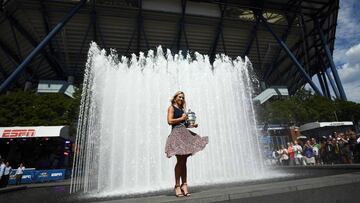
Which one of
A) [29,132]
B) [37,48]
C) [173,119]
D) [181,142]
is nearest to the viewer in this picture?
[181,142]

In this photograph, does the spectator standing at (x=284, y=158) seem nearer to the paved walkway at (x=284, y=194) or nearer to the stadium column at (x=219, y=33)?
the paved walkway at (x=284, y=194)

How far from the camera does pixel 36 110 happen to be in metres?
18.4

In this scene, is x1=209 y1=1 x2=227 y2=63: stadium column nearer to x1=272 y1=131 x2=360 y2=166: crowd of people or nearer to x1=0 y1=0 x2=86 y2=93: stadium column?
x1=0 y1=0 x2=86 y2=93: stadium column

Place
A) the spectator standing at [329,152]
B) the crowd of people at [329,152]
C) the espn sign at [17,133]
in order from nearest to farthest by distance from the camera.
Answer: the crowd of people at [329,152] < the spectator standing at [329,152] < the espn sign at [17,133]

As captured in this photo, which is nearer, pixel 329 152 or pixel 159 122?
pixel 159 122

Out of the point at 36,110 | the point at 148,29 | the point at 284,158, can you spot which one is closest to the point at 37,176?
the point at 36,110

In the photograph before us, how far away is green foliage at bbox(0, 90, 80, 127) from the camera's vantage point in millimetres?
17797

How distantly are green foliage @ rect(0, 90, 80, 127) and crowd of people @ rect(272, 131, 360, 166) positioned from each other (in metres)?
16.1

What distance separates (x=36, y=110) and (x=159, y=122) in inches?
632

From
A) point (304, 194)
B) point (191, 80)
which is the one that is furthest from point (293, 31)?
point (304, 194)

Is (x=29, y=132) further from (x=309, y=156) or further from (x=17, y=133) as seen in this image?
(x=309, y=156)

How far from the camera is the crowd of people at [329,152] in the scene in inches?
392

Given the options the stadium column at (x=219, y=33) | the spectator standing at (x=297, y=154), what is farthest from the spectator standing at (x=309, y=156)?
the stadium column at (x=219, y=33)

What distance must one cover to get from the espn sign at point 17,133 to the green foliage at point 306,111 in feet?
59.1
